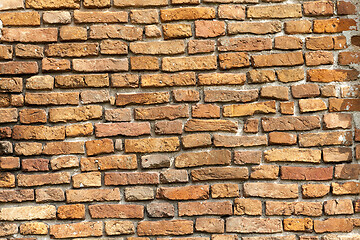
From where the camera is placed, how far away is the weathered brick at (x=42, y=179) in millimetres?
1783

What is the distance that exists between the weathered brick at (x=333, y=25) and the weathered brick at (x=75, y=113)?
1237mm

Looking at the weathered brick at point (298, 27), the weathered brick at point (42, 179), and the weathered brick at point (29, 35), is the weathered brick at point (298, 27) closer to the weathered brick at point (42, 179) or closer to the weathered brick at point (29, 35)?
the weathered brick at point (29, 35)

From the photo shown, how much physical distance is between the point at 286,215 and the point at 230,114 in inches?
23.2

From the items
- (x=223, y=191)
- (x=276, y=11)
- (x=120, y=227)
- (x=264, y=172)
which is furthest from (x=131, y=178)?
(x=276, y=11)

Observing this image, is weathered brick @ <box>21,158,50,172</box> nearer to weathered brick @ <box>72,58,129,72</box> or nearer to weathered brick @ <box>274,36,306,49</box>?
weathered brick @ <box>72,58,129,72</box>

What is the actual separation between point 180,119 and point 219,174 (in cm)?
35

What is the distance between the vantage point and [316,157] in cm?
182

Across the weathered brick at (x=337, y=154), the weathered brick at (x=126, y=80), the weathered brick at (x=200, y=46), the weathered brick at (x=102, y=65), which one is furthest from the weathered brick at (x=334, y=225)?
the weathered brick at (x=102, y=65)

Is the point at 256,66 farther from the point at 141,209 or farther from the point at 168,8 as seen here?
the point at 141,209

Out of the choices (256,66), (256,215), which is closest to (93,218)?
(256,215)

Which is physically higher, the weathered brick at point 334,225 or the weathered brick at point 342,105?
the weathered brick at point 342,105

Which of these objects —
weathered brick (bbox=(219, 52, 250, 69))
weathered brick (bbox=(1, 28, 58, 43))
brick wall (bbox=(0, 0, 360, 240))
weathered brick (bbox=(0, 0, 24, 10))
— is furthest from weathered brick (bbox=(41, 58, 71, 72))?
weathered brick (bbox=(219, 52, 250, 69))

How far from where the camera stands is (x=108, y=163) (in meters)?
1.80

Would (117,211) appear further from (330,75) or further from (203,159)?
(330,75)
